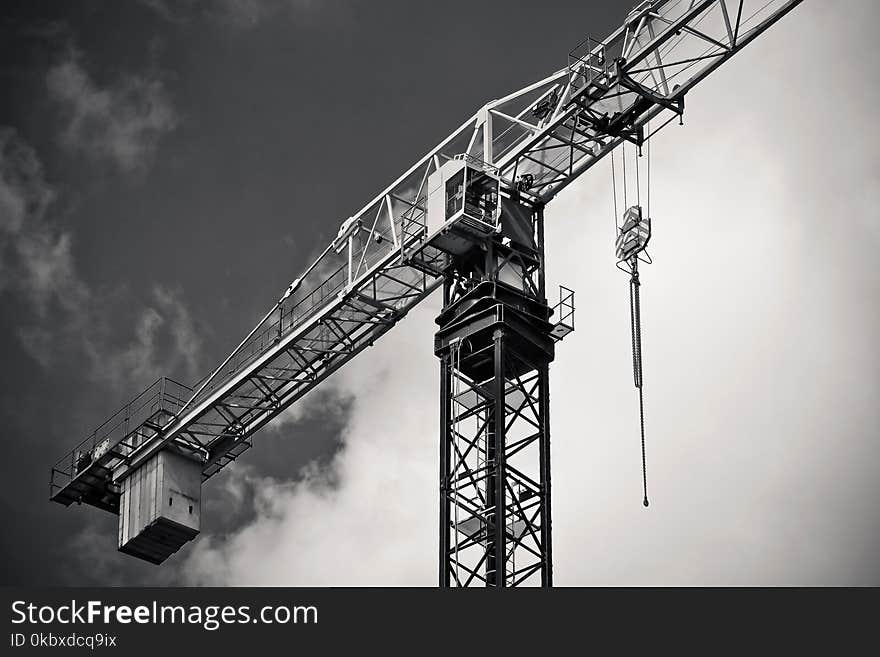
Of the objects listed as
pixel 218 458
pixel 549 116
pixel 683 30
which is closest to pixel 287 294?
pixel 218 458

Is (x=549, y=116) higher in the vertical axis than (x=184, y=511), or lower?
higher

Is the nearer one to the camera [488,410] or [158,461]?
[488,410]

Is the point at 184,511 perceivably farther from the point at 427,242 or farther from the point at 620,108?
the point at 620,108

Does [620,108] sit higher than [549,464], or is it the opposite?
[620,108]

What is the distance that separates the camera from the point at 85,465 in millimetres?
69125

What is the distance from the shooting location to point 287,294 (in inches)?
2437

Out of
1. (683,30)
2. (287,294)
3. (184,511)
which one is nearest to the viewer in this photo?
(683,30)

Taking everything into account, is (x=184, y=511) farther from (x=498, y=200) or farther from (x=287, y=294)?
(x=498, y=200)

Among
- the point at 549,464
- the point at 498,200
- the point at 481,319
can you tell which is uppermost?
the point at 498,200

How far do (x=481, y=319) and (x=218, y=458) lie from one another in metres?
16.7

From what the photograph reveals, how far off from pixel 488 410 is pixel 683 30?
11.2m

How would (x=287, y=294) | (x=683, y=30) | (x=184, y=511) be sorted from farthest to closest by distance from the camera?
1. (x=184, y=511)
2. (x=287, y=294)
3. (x=683, y=30)

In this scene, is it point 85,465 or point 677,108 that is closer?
point 677,108

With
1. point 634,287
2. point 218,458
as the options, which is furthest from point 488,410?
point 218,458
